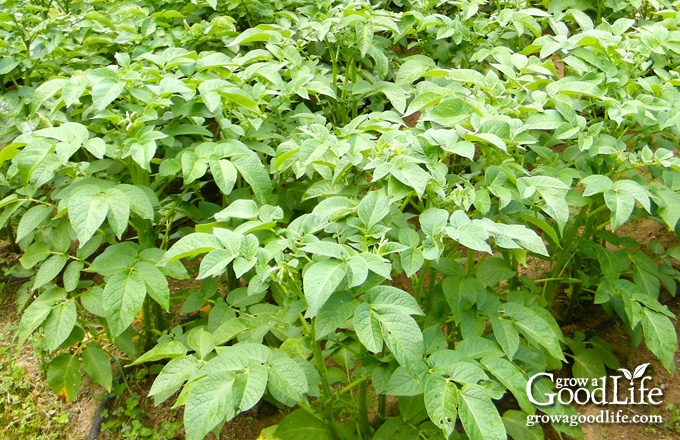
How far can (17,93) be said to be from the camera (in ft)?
9.10

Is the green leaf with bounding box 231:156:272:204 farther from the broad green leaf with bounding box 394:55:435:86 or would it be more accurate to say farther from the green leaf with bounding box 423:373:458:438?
the broad green leaf with bounding box 394:55:435:86

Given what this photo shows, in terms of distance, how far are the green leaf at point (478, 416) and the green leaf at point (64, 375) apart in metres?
1.48

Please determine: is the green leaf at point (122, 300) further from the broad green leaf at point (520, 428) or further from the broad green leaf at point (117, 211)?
the broad green leaf at point (520, 428)

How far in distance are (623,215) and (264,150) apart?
120 cm

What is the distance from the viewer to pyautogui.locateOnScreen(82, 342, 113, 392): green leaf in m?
2.31

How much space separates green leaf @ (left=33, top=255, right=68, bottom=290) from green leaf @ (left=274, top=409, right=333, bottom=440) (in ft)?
2.98

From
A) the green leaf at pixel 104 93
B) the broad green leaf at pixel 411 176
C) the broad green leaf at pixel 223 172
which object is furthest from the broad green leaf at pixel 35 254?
Answer: the broad green leaf at pixel 411 176

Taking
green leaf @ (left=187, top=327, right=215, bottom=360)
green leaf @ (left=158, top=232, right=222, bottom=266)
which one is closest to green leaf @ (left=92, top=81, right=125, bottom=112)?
green leaf @ (left=158, top=232, right=222, bottom=266)

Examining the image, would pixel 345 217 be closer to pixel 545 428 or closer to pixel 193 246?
pixel 193 246

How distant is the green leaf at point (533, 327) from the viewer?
1.82 meters

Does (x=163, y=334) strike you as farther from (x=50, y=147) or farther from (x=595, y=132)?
(x=595, y=132)

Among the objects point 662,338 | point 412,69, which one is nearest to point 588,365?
point 662,338

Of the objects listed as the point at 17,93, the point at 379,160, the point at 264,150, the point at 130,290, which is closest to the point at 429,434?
the point at 379,160

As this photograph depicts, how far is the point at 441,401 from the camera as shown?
149 centimetres
